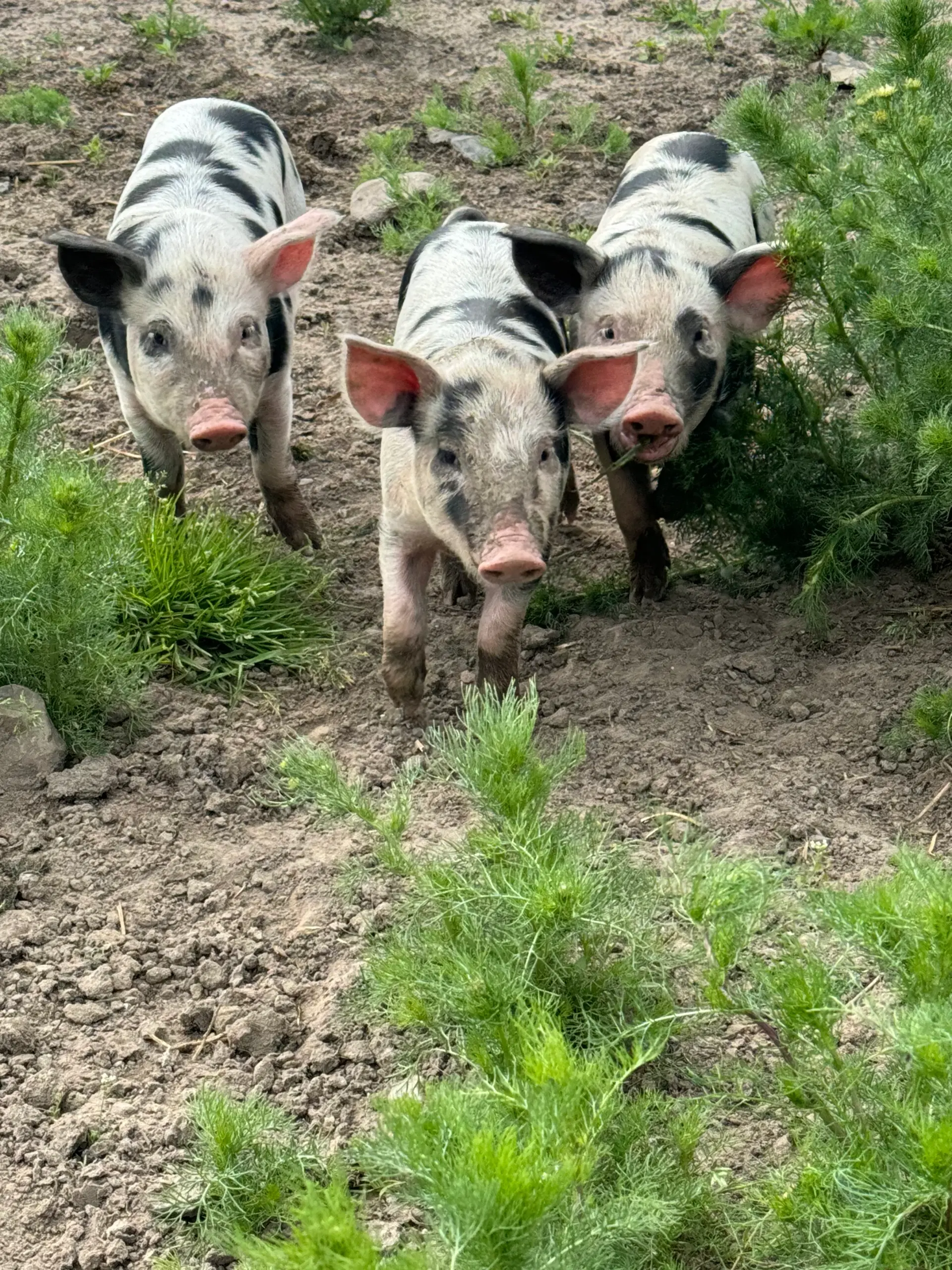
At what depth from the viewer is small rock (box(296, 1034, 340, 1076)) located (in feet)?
11.4

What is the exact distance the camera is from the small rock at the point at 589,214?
814cm

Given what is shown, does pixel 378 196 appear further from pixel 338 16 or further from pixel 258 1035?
pixel 258 1035

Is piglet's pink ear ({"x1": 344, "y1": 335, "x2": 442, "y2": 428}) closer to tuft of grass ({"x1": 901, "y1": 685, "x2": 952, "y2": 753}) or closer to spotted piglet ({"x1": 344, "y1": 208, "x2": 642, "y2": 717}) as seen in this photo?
Answer: spotted piglet ({"x1": 344, "y1": 208, "x2": 642, "y2": 717})

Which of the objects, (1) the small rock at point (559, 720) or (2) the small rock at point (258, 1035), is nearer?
(2) the small rock at point (258, 1035)

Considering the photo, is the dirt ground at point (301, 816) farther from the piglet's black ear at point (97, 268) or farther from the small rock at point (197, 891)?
the piglet's black ear at point (97, 268)

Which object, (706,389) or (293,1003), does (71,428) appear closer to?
(706,389)

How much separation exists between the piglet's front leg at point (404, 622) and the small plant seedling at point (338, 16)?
6133mm

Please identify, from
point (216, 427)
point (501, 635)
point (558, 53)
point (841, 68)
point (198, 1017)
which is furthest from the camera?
point (558, 53)

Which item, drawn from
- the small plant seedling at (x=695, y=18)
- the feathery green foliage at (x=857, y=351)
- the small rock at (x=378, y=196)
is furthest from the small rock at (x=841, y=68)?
the feathery green foliage at (x=857, y=351)

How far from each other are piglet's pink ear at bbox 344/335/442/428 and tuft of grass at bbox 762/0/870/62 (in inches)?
117

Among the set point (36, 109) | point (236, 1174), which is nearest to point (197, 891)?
point (236, 1174)

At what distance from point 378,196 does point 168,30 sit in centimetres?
256

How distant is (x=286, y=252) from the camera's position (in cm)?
582

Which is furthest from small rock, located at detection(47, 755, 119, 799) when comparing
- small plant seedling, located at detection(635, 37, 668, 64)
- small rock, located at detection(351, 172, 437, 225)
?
small plant seedling, located at detection(635, 37, 668, 64)
